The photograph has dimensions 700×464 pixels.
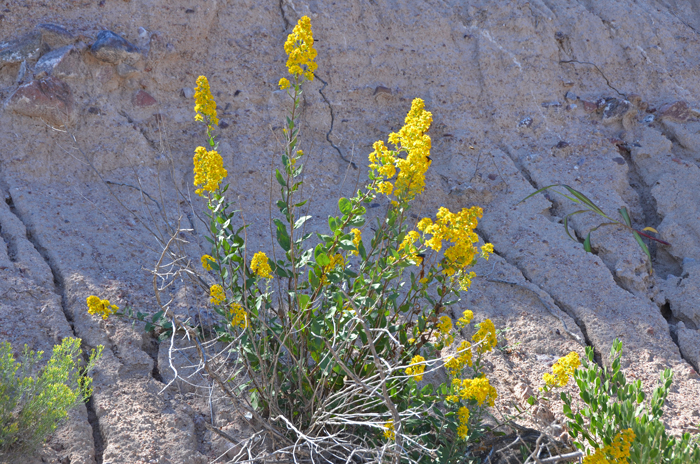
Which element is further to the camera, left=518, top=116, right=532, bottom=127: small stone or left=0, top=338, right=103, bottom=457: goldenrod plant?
left=518, top=116, right=532, bottom=127: small stone

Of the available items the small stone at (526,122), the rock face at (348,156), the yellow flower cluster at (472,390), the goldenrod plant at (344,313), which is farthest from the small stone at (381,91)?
the yellow flower cluster at (472,390)

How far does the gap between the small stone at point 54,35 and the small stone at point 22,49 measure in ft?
0.12

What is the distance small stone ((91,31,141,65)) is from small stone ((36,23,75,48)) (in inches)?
7.5

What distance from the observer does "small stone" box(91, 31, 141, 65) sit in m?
3.78

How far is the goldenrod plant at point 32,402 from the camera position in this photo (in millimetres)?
2088

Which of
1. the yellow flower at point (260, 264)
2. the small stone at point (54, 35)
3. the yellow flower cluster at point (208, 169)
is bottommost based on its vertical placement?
the small stone at point (54, 35)

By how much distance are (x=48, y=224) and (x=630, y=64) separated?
486cm

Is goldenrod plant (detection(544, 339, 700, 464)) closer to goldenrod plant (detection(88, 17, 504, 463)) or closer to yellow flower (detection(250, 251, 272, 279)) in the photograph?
goldenrod plant (detection(88, 17, 504, 463))

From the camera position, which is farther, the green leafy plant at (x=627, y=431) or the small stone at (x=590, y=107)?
the small stone at (x=590, y=107)

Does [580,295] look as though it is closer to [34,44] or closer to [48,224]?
[48,224]

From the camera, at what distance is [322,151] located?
4031mm

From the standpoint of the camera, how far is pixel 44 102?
3.52 m

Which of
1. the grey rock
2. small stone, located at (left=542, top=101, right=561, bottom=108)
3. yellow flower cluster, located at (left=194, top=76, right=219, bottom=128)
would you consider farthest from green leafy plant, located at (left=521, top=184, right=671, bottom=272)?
yellow flower cluster, located at (left=194, top=76, right=219, bottom=128)

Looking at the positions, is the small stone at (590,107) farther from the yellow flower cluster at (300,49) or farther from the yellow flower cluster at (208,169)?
the yellow flower cluster at (208,169)
